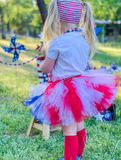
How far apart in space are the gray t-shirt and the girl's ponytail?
21cm

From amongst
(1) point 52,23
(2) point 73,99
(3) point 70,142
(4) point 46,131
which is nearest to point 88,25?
(1) point 52,23

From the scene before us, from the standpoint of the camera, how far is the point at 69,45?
176cm

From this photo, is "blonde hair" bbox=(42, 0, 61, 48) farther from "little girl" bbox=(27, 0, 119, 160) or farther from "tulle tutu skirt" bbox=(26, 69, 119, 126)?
"tulle tutu skirt" bbox=(26, 69, 119, 126)

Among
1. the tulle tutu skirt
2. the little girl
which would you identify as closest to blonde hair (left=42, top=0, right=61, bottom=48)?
the little girl

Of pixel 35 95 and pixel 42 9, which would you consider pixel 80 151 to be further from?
pixel 42 9

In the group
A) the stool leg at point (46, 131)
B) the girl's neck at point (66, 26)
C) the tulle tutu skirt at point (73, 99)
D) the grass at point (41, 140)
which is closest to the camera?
the tulle tutu skirt at point (73, 99)

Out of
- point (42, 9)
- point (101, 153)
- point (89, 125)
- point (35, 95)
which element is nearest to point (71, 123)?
point (35, 95)

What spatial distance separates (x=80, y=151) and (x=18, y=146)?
0.75m

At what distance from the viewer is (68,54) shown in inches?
69.7

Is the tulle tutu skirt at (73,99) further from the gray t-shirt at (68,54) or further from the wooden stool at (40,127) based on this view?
the wooden stool at (40,127)

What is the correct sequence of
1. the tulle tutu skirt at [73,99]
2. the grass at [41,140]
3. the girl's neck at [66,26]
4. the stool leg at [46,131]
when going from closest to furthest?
1. the tulle tutu skirt at [73,99]
2. the girl's neck at [66,26]
3. the grass at [41,140]
4. the stool leg at [46,131]

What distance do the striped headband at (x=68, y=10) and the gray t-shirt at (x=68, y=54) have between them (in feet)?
0.46

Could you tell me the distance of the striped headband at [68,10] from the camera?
1.77 metres

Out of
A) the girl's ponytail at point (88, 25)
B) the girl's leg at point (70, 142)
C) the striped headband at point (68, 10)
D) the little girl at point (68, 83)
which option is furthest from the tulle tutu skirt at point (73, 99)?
the striped headband at point (68, 10)
